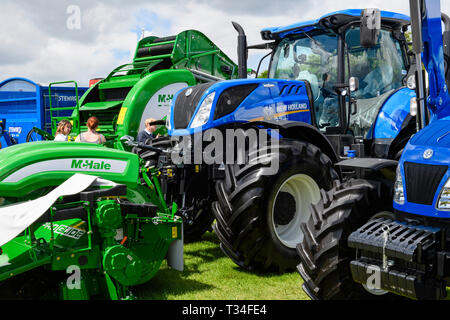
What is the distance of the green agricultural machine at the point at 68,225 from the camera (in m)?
3.33

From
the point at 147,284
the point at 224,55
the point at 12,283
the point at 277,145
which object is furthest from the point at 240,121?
the point at 224,55

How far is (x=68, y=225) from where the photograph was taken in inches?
140

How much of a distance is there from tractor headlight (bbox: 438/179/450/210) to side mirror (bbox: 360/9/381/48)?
7.21 ft

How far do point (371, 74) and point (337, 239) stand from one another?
3064 millimetres

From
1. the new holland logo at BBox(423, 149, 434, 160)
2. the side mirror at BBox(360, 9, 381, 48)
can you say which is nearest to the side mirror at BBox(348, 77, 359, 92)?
the side mirror at BBox(360, 9, 381, 48)

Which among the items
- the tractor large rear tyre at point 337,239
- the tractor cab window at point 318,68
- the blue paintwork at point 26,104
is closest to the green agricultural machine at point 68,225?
the tractor large rear tyre at point 337,239

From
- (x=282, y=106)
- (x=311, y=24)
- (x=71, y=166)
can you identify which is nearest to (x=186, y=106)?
(x=282, y=106)

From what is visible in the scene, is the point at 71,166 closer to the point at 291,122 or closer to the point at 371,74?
the point at 291,122

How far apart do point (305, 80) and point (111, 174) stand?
9.04 ft

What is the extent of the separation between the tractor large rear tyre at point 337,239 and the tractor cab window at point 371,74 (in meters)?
2.39

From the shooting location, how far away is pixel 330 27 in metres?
5.55

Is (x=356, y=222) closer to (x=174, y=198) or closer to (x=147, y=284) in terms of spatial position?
(x=147, y=284)

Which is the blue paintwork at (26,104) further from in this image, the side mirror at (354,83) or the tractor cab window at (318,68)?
the side mirror at (354,83)

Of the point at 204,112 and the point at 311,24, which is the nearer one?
the point at 204,112
